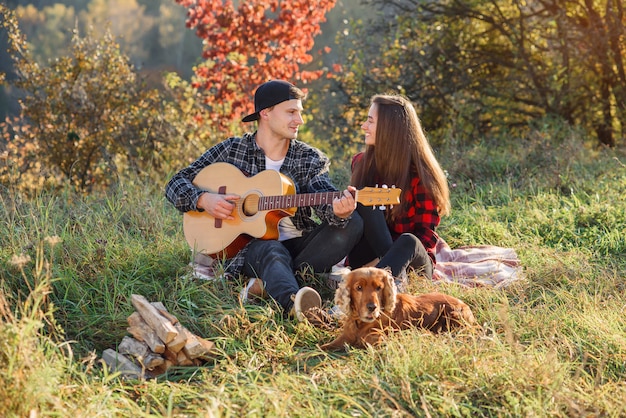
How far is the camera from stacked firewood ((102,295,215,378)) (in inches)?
130

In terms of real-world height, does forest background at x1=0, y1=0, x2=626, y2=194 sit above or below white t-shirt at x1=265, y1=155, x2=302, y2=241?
above

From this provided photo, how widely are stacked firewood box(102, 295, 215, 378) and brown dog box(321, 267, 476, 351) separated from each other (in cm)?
60

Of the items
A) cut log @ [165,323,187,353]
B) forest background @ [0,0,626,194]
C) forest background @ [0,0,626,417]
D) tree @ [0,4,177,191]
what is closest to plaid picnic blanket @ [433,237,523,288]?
forest background @ [0,0,626,417]

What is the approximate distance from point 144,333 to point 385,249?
1561 millimetres

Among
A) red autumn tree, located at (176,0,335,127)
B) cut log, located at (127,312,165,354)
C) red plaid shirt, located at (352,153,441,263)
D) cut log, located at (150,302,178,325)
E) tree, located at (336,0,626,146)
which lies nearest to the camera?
cut log, located at (127,312,165,354)

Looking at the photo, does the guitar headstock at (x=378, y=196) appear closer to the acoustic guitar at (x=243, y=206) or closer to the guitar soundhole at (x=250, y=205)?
the acoustic guitar at (x=243, y=206)

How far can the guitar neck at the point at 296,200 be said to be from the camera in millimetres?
4098

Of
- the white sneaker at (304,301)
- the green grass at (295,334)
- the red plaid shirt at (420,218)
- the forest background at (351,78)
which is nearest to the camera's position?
the green grass at (295,334)

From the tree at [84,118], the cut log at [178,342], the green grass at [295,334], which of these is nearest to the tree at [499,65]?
the tree at [84,118]

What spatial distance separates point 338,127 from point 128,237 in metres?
5.44

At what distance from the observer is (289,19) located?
8.08 metres

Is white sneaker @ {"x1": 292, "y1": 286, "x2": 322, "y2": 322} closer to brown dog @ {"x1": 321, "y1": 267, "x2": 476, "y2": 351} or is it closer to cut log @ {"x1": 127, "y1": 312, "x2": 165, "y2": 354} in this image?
brown dog @ {"x1": 321, "y1": 267, "x2": 476, "y2": 351}

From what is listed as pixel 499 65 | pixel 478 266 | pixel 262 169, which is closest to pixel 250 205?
pixel 262 169

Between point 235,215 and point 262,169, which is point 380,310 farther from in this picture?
point 262,169
